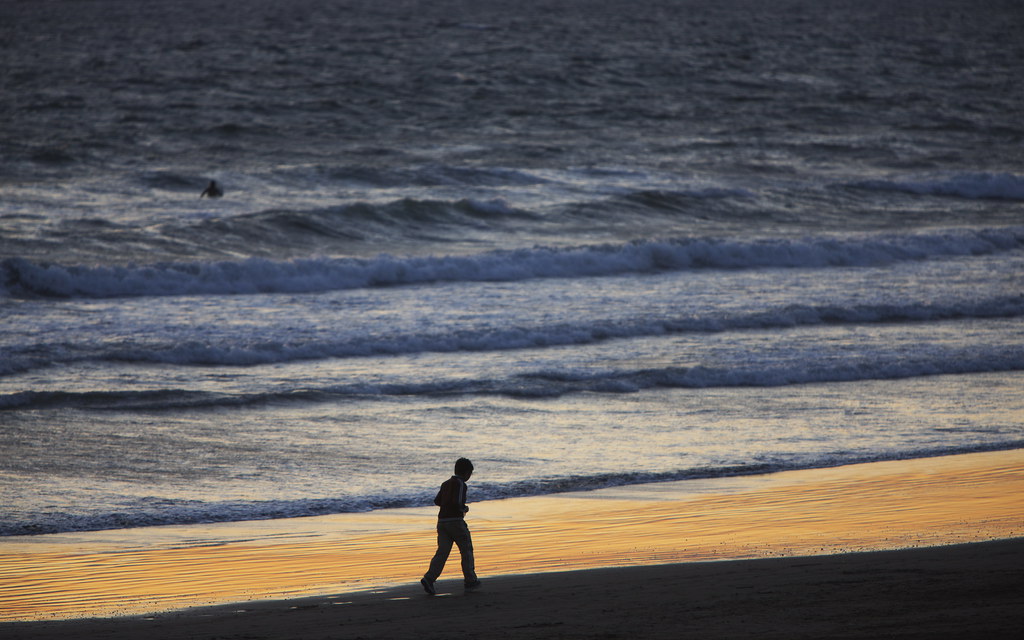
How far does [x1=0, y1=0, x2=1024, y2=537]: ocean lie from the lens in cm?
1109

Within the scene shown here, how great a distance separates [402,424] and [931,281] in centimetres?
1202

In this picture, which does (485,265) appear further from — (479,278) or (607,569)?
(607,569)

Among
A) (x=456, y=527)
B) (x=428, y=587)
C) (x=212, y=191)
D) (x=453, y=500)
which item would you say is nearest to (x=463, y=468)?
(x=453, y=500)

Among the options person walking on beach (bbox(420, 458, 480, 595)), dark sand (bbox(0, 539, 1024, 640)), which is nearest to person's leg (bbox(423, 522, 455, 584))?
person walking on beach (bbox(420, 458, 480, 595))

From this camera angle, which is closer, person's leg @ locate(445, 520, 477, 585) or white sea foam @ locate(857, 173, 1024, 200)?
person's leg @ locate(445, 520, 477, 585)

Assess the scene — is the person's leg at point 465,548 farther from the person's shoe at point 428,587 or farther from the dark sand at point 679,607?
the person's shoe at point 428,587

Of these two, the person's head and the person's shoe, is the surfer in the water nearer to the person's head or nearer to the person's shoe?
the person's head

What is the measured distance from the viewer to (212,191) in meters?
26.9

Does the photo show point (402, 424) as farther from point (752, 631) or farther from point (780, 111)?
point (780, 111)

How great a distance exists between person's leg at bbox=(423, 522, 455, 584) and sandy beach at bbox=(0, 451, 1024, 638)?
0.49 ft

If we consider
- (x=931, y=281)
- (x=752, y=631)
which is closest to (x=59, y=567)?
(x=752, y=631)

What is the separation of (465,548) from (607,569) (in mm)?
954

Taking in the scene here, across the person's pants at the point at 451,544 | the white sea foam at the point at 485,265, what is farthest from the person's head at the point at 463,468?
the white sea foam at the point at 485,265

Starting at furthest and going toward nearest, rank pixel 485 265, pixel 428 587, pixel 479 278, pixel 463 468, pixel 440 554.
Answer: pixel 485 265 < pixel 479 278 < pixel 463 468 < pixel 440 554 < pixel 428 587
